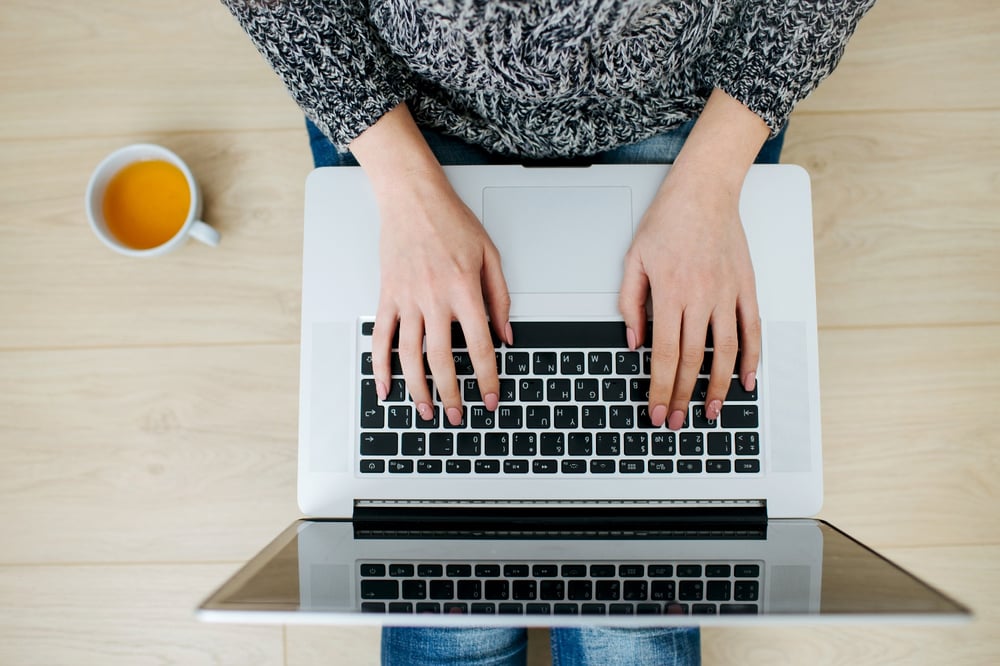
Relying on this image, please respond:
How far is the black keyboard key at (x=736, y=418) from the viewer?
567 millimetres

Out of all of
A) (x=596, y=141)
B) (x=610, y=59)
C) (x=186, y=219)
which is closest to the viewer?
(x=610, y=59)

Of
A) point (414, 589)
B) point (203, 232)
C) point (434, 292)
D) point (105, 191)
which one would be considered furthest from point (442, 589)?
point (105, 191)

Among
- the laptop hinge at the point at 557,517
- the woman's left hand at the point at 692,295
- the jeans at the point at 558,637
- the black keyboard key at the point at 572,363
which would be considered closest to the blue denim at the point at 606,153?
the jeans at the point at 558,637

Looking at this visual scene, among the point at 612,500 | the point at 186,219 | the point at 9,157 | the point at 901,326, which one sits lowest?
the point at 612,500

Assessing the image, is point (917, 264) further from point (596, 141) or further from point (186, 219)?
point (186, 219)

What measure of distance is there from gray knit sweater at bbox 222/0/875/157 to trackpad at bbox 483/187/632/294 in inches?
2.6

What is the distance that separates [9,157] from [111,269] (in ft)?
0.72

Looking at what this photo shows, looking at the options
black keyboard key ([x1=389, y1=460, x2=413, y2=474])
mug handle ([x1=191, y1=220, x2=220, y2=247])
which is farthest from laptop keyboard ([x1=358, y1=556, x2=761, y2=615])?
mug handle ([x1=191, y1=220, x2=220, y2=247])

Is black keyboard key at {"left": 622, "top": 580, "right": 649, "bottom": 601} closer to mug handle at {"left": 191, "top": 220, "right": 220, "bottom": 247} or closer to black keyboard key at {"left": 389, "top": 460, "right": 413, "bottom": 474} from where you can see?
black keyboard key at {"left": 389, "top": 460, "right": 413, "bottom": 474}

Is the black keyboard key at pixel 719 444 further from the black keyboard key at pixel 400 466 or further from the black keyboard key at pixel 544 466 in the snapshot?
the black keyboard key at pixel 400 466

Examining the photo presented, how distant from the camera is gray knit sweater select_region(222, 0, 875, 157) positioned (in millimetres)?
488

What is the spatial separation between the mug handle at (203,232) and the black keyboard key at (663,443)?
1.91ft

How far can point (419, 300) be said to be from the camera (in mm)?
556

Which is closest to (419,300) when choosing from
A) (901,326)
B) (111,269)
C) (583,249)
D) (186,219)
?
(583,249)
